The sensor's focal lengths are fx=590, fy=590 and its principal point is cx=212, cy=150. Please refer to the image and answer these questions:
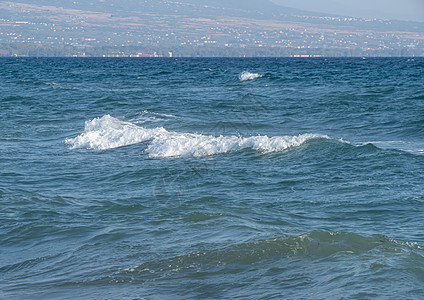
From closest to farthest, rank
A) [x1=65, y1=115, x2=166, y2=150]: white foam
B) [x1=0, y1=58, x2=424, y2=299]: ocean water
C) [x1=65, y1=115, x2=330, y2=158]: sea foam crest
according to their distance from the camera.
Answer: [x1=0, y1=58, x2=424, y2=299]: ocean water → [x1=65, y1=115, x2=330, y2=158]: sea foam crest → [x1=65, y1=115, x2=166, y2=150]: white foam

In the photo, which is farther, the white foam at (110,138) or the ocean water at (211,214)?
the white foam at (110,138)

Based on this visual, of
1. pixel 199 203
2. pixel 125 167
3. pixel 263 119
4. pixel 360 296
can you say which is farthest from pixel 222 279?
pixel 263 119

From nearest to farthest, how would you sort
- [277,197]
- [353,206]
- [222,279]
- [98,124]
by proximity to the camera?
[222,279] < [353,206] < [277,197] < [98,124]

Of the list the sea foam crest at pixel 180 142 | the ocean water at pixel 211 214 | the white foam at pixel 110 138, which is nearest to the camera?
the ocean water at pixel 211 214

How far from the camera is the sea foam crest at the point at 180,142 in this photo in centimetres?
1584

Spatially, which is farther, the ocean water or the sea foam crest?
the sea foam crest

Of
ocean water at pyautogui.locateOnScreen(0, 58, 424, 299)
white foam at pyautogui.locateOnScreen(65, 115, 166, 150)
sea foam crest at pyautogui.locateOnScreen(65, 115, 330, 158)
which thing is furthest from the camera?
white foam at pyautogui.locateOnScreen(65, 115, 166, 150)

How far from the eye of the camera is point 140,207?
10.1 m

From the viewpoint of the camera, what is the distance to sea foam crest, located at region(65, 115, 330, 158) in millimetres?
15845

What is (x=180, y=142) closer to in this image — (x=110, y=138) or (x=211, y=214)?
(x=110, y=138)

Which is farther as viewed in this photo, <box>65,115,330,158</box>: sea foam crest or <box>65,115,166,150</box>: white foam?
<box>65,115,166,150</box>: white foam

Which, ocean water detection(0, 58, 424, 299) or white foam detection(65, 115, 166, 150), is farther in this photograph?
white foam detection(65, 115, 166, 150)

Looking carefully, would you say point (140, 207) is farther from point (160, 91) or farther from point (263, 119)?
point (160, 91)

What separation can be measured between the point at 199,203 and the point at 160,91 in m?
29.2
